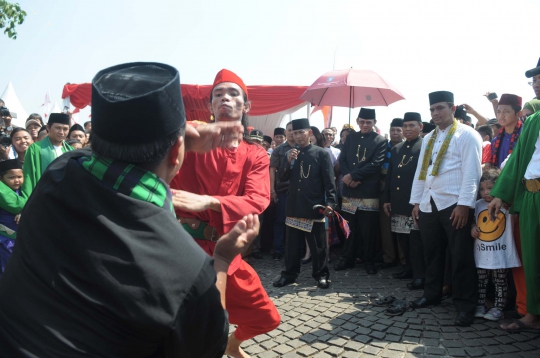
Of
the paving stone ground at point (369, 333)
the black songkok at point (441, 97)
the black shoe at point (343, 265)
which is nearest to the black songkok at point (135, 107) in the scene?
the paving stone ground at point (369, 333)

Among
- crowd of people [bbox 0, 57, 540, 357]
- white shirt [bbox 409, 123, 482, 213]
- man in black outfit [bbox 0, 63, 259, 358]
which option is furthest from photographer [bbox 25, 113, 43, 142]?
man in black outfit [bbox 0, 63, 259, 358]

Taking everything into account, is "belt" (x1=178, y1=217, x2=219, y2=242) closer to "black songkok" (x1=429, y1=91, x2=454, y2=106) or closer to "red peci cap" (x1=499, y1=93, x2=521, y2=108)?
"black songkok" (x1=429, y1=91, x2=454, y2=106)

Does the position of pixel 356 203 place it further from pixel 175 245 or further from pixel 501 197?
pixel 175 245

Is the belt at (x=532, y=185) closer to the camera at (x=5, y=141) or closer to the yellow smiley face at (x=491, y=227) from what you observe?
the yellow smiley face at (x=491, y=227)

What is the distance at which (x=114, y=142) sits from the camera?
1249 mm

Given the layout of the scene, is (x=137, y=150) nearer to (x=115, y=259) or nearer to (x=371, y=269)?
(x=115, y=259)

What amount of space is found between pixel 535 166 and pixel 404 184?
87.0 inches

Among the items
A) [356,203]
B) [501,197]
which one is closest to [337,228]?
[356,203]

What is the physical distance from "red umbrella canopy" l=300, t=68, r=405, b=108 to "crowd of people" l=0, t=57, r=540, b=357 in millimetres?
587

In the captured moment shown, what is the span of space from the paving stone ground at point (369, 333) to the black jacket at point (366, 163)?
175 centimetres

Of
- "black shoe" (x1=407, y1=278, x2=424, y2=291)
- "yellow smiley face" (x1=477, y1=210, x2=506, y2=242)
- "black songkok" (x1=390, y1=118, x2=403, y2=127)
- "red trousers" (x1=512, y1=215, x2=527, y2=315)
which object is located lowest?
"black shoe" (x1=407, y1=278, x2=424, y2=291)

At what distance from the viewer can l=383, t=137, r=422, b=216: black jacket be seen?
588 centimetres

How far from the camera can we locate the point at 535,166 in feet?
12.3

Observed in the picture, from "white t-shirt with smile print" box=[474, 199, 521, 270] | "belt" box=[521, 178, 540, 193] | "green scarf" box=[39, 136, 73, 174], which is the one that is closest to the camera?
"belt" box=[521, 178, 540, 193]
